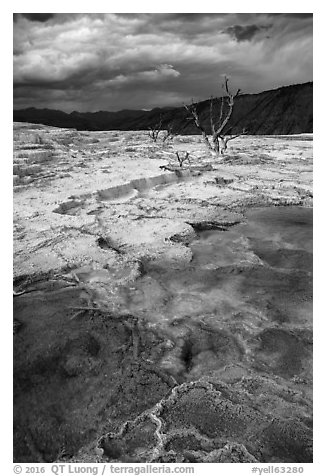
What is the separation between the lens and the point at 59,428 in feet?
8.59

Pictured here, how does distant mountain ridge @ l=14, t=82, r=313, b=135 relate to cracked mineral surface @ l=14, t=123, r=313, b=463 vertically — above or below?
above

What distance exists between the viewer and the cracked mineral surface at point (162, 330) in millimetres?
2582

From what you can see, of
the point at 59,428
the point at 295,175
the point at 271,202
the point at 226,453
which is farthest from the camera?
the point at 295,175

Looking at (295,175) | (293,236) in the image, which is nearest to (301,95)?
(295,175)

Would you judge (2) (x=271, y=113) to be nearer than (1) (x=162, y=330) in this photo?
No

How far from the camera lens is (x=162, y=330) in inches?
141

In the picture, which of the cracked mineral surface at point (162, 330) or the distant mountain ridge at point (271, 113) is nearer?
the cracked mineral surface at point (162, 330)

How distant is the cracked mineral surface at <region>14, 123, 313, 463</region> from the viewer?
2582 mm

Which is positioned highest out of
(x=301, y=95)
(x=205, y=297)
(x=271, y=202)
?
(x=301, y=95)

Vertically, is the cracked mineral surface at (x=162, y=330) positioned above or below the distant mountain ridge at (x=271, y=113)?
Answer: below

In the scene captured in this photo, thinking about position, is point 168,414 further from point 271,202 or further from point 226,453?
point 271,202

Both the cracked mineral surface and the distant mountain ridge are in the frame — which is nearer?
the cracked mineral surface

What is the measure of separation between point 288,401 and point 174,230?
3200mm

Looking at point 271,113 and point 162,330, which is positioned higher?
point 271,113
